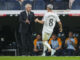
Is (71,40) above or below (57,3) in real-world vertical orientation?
below

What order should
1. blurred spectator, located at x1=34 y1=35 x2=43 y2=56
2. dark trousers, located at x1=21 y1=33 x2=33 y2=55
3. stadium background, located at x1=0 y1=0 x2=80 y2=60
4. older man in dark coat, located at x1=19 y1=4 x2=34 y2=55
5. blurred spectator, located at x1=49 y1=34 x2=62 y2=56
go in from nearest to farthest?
older man in dark coat, located at x1=19 y1=4 x2=34 y2=55 < dark trousers, located at x1=21 y1=33 x2=33 y2=55 < blurred spectator, located at x1=49 y1=34 x2=62 y2=56 < blurred spectator, located at x1=34 y1=35 x2=43 y2=56 < stadium background, located at x1=0 y1=0 x2=80 y2=60

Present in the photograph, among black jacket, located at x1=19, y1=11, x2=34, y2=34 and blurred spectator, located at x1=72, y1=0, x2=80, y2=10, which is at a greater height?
blurred spectator, located at x1=72, y1=0, x2=80, y2=10

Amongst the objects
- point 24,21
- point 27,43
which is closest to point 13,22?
point 27,43

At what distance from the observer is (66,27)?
14891 mm

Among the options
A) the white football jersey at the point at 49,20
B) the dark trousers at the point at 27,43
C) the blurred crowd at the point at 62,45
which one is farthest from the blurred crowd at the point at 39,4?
the white football jersey at the point at 49,20

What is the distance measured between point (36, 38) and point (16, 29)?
1497mm

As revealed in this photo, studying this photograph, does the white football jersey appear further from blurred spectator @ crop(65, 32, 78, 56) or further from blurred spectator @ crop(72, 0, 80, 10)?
blurred spectator @ crop(72, 0, 80, 10)

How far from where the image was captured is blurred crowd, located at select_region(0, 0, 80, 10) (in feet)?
47.0

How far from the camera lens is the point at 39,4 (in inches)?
577

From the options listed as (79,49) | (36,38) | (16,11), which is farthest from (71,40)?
(16,11)

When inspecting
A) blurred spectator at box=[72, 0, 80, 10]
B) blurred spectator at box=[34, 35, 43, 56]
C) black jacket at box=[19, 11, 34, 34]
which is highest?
blurred spectator at box=[72, 0, 80, 10]

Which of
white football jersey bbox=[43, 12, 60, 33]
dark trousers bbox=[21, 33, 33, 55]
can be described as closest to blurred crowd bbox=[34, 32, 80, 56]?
dark trousers bbox=[21, 33, 33, 55]

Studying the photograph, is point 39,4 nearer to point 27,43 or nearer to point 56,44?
point 27,43

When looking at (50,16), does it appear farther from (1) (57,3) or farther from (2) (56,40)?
(1) (57,3)
